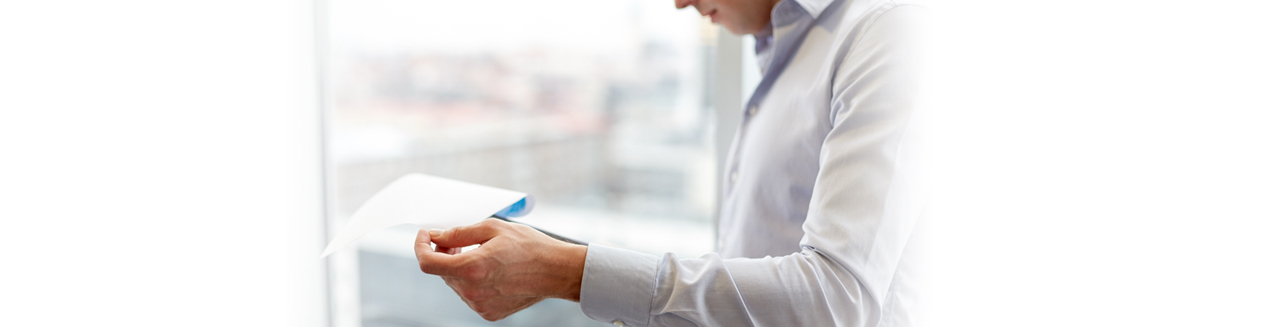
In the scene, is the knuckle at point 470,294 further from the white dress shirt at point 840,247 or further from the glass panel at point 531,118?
the glass panel at point 531,118

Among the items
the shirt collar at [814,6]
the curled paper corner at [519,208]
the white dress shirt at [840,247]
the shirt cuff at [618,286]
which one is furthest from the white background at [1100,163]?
the curled paper corner at [519,208]

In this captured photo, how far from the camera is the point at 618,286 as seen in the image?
67 cm

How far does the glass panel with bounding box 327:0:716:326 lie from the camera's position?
4.67 ft

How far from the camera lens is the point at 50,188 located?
1297 mm

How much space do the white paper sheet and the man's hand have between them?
56mm

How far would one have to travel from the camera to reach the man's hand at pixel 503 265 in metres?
0.65

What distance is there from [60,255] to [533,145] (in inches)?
35.0

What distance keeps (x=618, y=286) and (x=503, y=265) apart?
0.35ft

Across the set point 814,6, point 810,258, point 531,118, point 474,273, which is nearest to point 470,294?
point 474,273

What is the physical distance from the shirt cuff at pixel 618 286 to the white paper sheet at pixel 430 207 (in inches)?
5.8

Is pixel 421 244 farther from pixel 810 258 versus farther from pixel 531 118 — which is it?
pixel 531 118

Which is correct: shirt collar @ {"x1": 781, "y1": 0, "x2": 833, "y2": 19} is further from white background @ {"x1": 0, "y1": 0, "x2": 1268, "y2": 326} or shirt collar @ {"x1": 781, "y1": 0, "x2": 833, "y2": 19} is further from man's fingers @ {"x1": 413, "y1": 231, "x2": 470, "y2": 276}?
man's fingers @ {"x1": 413, "y1": 231, "x2": 470, "y2": 276}

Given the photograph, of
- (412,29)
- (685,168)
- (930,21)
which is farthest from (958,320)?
(412,29)

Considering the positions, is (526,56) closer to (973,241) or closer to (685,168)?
→ (685,168)
